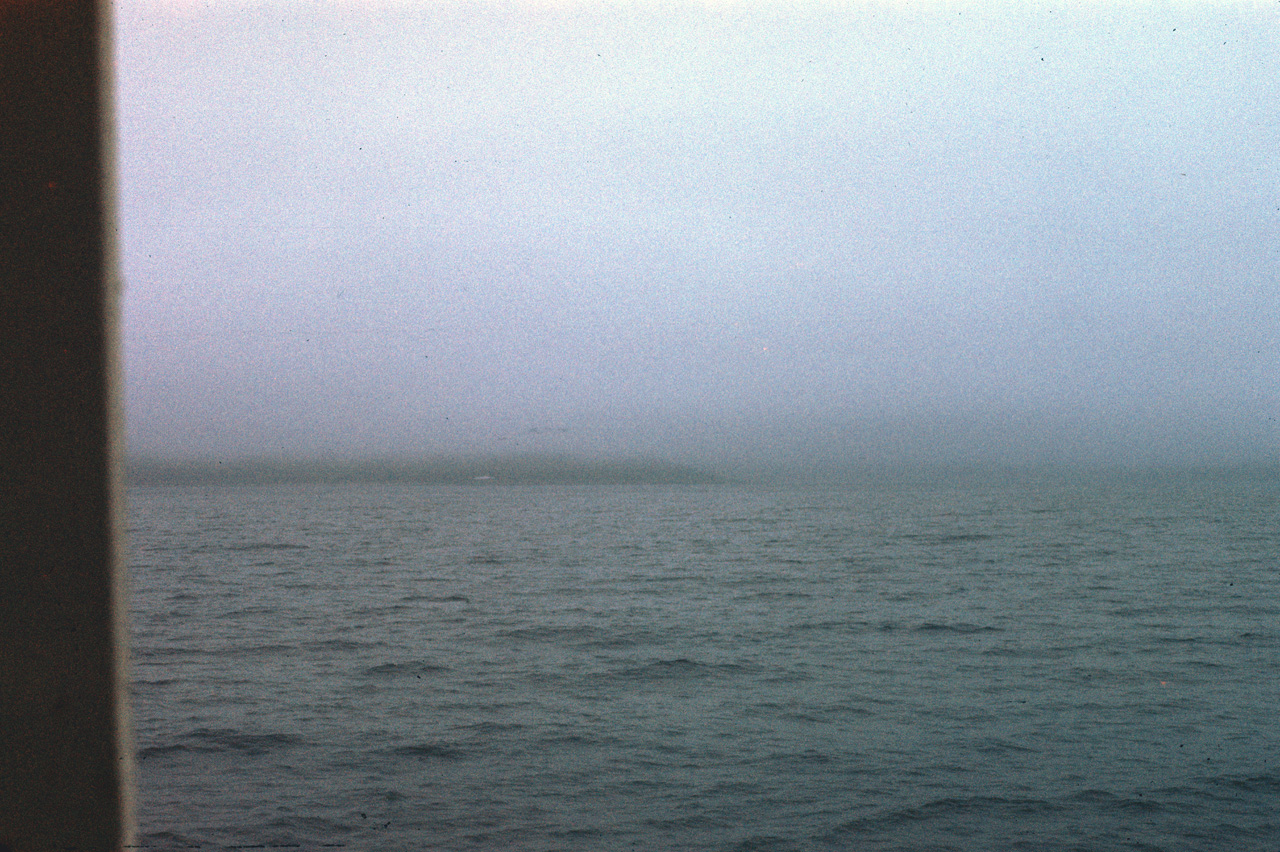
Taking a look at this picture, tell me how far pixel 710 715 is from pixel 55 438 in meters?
9.40

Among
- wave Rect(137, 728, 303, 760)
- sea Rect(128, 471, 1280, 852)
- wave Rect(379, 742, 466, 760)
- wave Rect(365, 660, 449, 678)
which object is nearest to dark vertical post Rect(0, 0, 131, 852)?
sea Rect(128, 471, 1280, 852)

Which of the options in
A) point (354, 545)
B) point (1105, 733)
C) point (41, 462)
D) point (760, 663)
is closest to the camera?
point (41, 462)

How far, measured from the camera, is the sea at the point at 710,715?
25.0 feet

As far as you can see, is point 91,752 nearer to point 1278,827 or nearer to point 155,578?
point 1278,827

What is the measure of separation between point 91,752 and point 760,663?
12.5m

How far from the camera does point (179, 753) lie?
9312 mm

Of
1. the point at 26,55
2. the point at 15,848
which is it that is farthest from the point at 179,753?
the point at 26,55

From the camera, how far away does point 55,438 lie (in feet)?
8.39

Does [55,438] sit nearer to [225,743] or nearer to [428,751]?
[428,751]

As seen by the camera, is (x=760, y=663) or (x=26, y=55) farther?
(x=760, y=663)

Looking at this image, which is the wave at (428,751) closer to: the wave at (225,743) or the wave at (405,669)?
the wave at (225,743)

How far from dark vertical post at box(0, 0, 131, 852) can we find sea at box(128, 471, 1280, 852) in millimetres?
4972

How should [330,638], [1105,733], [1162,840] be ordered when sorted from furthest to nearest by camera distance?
[330,638] < [1105,733] < [1162,840]

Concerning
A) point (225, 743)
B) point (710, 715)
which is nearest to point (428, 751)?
point (225, 743)
